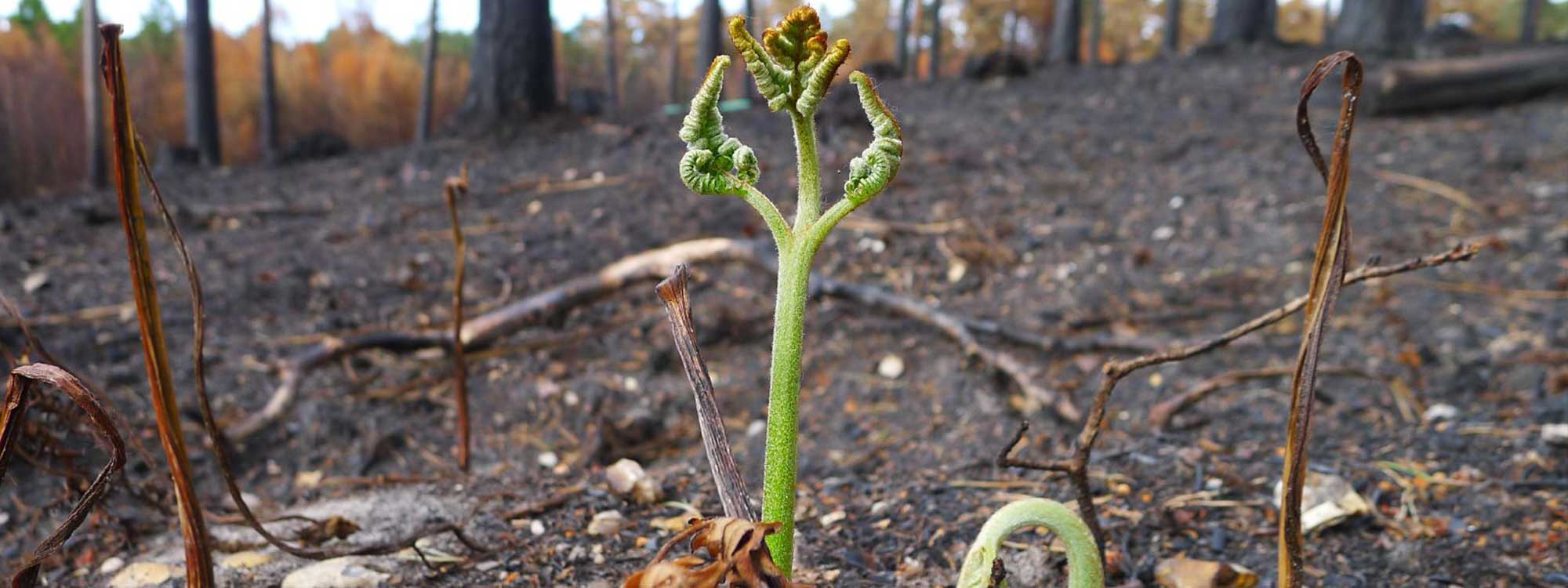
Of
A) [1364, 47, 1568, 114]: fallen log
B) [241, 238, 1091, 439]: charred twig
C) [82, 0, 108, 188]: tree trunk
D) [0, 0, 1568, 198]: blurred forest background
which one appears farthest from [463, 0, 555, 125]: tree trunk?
[1364, 47, 1568, 114]: fallen log

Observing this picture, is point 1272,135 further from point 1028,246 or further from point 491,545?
point 491,545

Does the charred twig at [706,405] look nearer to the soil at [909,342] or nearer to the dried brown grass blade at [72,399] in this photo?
the soil at [909,342]

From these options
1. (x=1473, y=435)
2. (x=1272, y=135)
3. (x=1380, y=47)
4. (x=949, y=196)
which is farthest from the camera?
(x=1380, y=47)

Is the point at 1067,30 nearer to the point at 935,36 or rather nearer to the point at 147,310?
the point at 935,36

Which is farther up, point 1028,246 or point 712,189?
point 712,189

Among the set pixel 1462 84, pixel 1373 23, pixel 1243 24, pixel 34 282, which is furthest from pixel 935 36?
pixel 34 282

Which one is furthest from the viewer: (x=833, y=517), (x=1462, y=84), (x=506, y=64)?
(x=506, y=64)

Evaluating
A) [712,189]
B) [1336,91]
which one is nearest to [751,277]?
[712,189]
